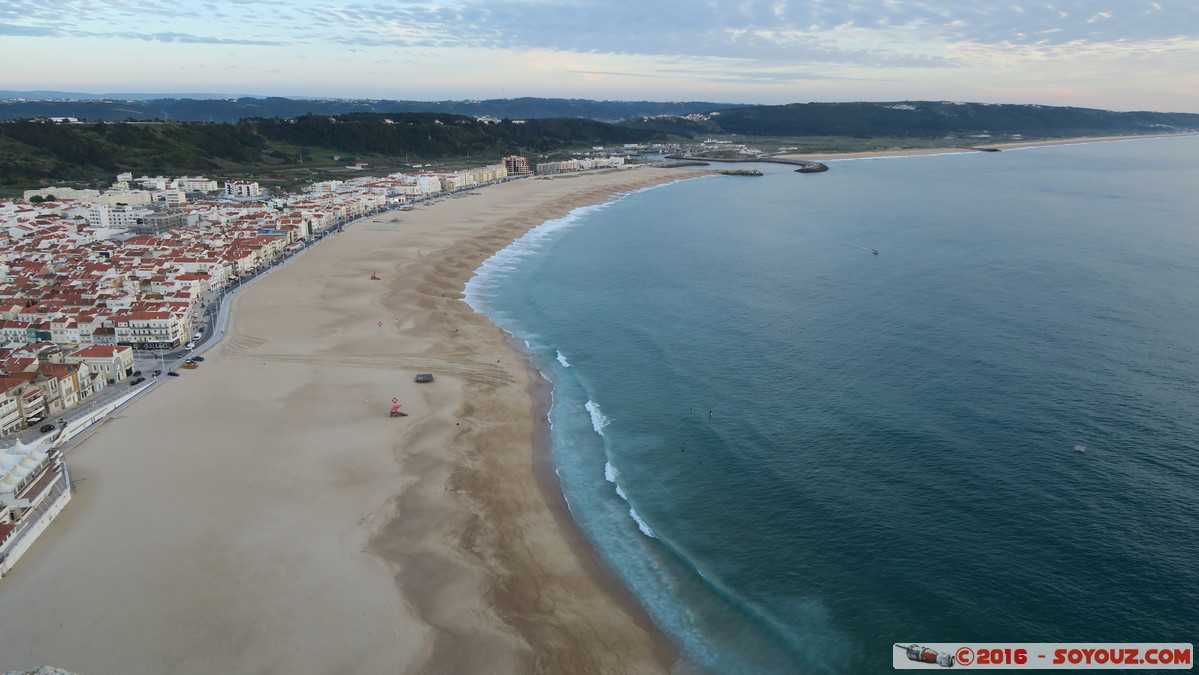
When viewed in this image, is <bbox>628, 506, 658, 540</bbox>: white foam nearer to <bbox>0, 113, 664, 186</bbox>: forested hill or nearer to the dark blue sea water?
the dark blue sea water

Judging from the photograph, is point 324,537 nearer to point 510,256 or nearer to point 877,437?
point 877,437

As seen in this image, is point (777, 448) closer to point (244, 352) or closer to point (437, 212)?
point (244, 352)

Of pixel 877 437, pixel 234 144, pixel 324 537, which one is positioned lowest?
pixel 324 537

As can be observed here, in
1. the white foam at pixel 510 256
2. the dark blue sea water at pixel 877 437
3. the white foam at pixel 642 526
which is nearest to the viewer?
the dark blue sea water at pixel 877 437

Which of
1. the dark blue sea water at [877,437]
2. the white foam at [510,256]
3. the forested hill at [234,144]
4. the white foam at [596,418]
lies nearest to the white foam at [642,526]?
the dark blue sea water at [877,437]

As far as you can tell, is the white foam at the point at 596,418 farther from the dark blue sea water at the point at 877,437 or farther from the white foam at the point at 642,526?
the white foam at the point at 642,526

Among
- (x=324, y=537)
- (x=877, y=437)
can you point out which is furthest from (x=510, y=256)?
(x=324, y=537)
